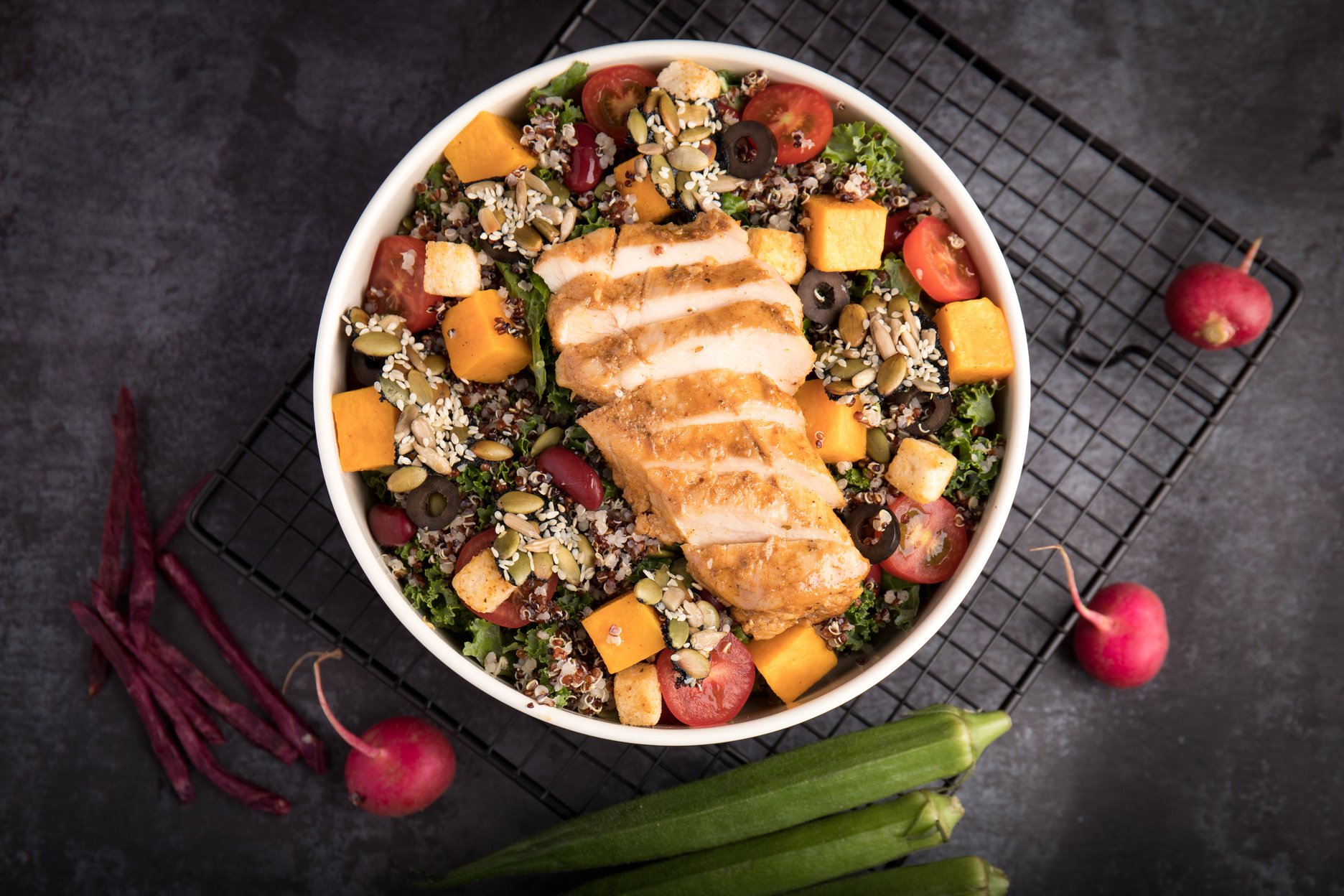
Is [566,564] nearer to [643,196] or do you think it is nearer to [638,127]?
[643,196]

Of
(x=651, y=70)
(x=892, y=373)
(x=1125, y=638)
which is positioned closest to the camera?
(x=892, y=373)

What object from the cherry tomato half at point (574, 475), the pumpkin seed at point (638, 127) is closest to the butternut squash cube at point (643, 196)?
the pumpkin seed at point (638, 127)

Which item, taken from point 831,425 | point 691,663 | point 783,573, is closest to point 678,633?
point 691,663

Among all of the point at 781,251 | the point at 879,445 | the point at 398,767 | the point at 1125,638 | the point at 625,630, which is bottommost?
the point at 398,767

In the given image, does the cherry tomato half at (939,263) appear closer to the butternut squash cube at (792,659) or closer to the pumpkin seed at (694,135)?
the pumpkin seed at (694,135)

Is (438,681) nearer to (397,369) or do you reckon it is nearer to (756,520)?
(397,369)

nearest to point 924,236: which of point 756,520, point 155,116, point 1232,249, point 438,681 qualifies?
point 756,520
